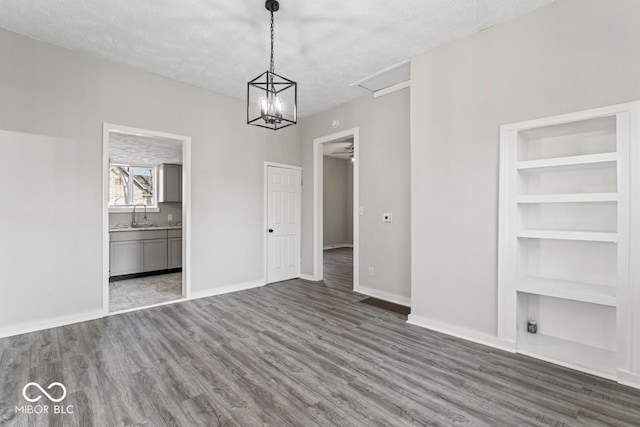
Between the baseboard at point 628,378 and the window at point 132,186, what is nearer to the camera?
the baseboard at point 628,378

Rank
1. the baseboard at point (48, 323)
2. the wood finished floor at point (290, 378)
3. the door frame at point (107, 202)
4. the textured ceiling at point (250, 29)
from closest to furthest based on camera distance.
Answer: the wood finished floor at point (290, 378) < the textured ceiling at point (250, 29) < the baseboard at point (48, 323) < the door frame at point (107, 202)

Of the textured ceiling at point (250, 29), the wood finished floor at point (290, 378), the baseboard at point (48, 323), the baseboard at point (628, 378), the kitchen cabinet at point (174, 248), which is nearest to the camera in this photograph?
the wood finished floor at point (290, 378)

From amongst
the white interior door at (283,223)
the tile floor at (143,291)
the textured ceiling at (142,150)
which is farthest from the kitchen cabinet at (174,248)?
the white interior door at (283,223)

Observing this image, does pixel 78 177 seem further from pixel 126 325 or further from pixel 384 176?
pixel 384 176

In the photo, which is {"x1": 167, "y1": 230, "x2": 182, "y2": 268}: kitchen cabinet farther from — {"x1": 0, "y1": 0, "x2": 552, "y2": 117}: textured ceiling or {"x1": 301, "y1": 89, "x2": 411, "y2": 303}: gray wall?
{"x1": 301, "y1": 89, "x2": 411, "y2": 303}: gray wall

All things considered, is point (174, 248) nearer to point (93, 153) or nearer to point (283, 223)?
point (283, 223)

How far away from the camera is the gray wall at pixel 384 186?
4102 mm

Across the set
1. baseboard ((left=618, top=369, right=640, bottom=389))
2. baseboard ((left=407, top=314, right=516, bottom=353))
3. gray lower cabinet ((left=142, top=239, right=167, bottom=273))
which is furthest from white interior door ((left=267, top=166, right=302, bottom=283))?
baseboard ((left=618, top=369, right=640, bottom=389))

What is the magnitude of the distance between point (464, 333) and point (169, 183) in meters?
6.49

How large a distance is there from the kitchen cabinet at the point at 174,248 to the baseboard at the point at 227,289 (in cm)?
215

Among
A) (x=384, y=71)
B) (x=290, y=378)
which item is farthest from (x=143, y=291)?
(x=384, y=71)

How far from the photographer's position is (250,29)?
2.95 metres

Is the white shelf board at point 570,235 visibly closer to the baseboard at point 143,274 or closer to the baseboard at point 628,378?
the baseboard at point 628,378

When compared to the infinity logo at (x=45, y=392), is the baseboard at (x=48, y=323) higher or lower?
higher
